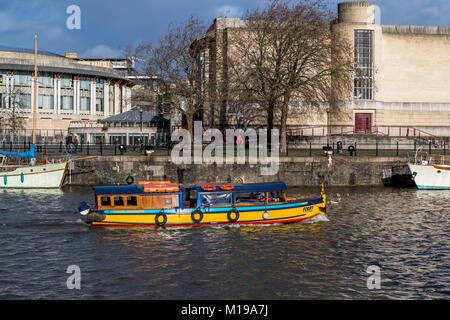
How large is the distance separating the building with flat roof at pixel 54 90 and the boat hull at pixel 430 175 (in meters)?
56.4

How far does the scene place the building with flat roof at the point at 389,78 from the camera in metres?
59.0

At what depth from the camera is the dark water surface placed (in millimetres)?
16281

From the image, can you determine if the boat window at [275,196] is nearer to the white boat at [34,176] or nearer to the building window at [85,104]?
the white boat at [34,176]

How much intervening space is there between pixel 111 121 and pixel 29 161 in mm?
27341

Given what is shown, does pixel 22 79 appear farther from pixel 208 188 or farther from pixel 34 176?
pixel 208 188

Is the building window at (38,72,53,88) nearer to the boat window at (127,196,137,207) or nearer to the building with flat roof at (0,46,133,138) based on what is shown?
the building with flat roof at (0,46,133,138)

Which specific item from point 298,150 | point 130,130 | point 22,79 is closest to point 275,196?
point 298,150

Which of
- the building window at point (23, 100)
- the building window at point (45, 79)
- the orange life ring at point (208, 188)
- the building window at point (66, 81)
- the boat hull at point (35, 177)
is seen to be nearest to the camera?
the orange life ring at point (208, 188)

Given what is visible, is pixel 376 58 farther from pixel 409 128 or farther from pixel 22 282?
pixel 22 282

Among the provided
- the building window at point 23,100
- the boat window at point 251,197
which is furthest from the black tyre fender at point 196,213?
the building window at point 23,100

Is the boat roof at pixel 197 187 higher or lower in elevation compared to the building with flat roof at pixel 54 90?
lower

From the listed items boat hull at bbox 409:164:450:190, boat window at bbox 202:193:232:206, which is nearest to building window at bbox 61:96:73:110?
boat hull at bbox 409:164:450:190
